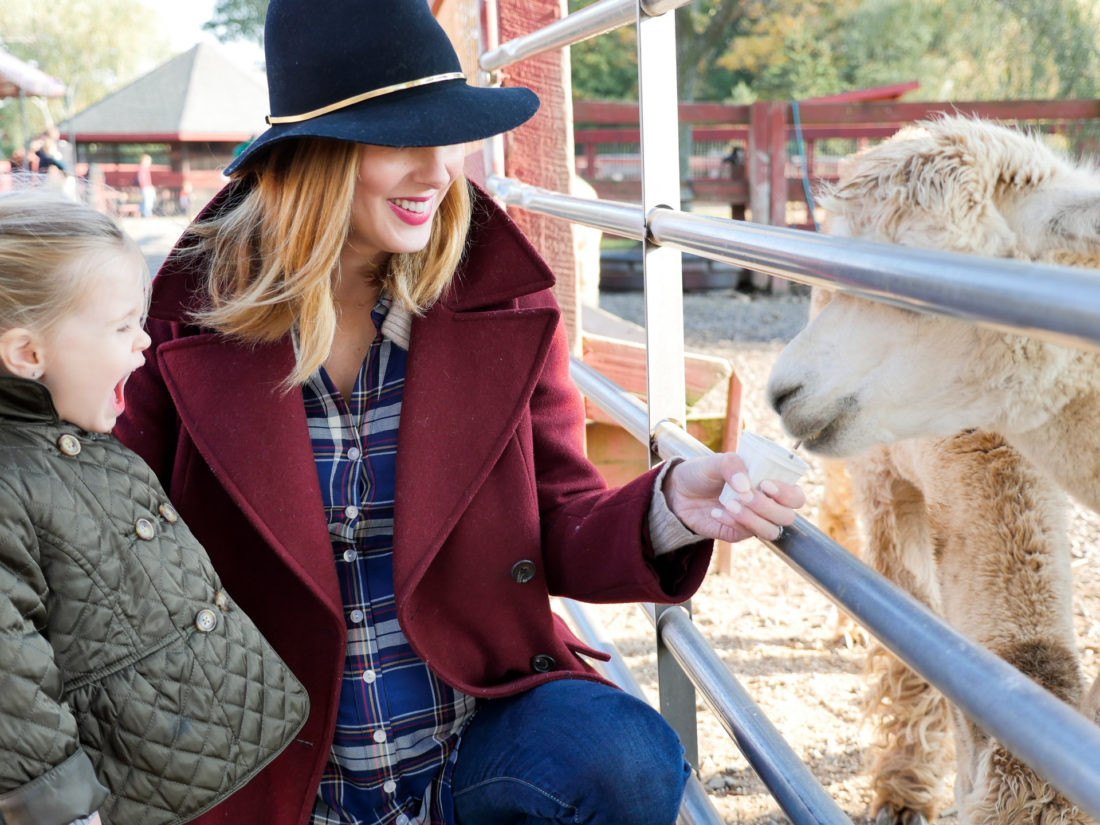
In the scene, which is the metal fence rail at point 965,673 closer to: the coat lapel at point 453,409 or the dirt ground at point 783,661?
the coat lapel at point 453,409

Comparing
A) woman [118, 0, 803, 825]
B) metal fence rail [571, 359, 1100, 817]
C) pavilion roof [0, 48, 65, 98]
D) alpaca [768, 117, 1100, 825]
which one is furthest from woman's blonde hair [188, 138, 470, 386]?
pavilion roof [0, 48, 65, 98]

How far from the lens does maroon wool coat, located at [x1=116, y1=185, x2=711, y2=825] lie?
1.50m

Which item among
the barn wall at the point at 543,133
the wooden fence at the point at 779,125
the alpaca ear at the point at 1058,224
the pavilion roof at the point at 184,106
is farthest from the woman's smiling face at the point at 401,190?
the pavilion roof at the point at 184,106

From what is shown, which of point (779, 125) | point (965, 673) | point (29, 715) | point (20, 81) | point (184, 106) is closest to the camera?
point (965, 673)

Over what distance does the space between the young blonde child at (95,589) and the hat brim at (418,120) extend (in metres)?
0.29

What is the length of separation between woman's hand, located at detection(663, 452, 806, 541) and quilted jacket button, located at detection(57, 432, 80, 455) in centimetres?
78

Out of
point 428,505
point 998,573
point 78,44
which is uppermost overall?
point 78,44

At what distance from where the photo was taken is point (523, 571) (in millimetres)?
1591

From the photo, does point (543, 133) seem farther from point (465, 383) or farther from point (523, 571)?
point (523, 571)

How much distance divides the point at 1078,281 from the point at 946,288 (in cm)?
14

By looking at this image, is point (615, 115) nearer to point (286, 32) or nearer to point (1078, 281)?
point (286, 32)

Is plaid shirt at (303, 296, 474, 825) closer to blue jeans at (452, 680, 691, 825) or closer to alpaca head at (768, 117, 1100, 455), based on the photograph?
blue jeans at (452, 680, 691, 825)

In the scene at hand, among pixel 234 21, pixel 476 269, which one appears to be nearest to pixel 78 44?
pixel 234 21

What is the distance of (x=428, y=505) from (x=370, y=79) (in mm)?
618
